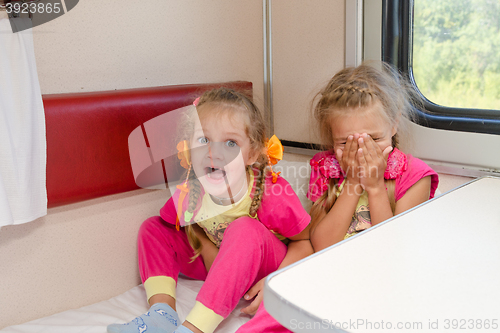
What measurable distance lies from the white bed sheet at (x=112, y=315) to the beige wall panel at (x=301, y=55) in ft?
2.83

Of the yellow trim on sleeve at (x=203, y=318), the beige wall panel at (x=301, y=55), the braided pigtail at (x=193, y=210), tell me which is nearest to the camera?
the yellow trim on sleeve at (x=203, y=318)

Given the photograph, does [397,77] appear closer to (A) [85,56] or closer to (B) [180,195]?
(B) [180,195]

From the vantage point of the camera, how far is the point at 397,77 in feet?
4.87

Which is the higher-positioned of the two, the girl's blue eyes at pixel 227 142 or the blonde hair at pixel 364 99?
the blonde hair at pixel 364 99

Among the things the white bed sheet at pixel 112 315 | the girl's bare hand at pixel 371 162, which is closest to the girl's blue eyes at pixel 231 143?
the girl's bare hand at pixel 371 162

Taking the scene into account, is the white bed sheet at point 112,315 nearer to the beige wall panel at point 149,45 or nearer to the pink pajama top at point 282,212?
the pink pajama top at point 282,212

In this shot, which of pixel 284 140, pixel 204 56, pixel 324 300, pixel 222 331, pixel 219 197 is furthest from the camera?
pixel 284 140

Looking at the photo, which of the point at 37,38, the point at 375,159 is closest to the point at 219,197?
the point at 375,159

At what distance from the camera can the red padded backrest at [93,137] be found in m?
1.23

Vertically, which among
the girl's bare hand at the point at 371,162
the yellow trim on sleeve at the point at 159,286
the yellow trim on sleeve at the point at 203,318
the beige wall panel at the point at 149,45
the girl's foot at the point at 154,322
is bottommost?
the girl's foot at the point at 154,322

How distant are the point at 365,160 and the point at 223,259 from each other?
561 mm

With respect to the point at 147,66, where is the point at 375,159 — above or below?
below

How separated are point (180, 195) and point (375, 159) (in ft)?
2.29

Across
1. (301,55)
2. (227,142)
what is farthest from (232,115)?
(301,55)
